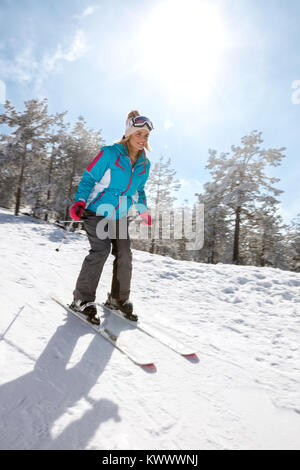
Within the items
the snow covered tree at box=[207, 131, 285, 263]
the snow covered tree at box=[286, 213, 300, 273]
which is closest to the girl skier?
the snow covered tree at box=[207, 131, 285, 263]

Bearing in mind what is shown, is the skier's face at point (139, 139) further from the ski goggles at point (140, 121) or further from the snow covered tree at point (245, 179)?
the snow covered tree at point (245, 179)

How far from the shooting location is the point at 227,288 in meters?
4.88

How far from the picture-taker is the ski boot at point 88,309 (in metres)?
2.63

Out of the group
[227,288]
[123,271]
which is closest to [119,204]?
[123,271]

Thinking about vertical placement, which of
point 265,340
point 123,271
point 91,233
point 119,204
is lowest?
point 265,340

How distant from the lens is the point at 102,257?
114 inches

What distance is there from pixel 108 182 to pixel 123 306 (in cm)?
155

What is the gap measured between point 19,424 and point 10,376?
1.34 feet

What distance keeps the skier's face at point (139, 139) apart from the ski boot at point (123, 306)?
197cm

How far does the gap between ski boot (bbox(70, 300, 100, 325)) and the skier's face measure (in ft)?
6.61

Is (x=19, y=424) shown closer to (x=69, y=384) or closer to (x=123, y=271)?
(x=69, y=384)

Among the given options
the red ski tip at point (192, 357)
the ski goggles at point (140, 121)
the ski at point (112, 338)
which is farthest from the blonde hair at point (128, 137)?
the red ski tip at point (192, 357)

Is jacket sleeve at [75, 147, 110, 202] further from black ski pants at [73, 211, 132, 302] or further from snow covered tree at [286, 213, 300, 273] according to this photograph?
snow covered tree at [286, 213, 300, 273]
